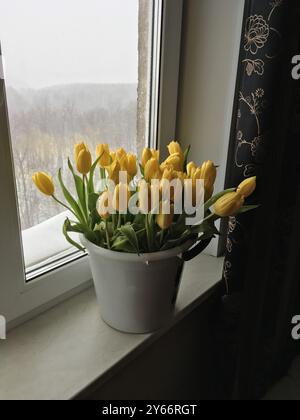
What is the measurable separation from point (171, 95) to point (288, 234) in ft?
1.56

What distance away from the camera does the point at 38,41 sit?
0.66m

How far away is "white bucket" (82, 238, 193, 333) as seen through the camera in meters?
0.66

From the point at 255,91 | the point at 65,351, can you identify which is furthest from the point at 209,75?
the point at 65,351

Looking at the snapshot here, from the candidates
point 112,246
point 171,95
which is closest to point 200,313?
point 112,246

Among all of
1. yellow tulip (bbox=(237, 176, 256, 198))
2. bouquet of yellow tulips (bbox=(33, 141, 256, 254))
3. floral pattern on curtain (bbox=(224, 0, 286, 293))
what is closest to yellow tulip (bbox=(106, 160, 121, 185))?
bouquet of yellow tulips (bbox=(33, 141, 256, 254))

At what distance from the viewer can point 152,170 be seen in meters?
0.62

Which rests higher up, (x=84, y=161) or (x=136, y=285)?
(x=84, y=161)

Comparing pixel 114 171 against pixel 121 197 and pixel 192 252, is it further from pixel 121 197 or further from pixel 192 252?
pixel 192 252

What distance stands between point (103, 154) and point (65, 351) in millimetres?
388

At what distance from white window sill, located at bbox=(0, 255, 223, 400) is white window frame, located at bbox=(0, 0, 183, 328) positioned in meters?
0.04

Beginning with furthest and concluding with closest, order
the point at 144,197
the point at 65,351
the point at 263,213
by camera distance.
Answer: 1. the point at 263,213
2. the point at 65,351
3. the point at 144,197

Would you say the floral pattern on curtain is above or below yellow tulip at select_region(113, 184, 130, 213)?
above

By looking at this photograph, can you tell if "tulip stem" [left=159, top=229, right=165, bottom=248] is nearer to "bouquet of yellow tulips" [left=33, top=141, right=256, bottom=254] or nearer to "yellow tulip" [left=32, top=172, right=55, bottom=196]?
"bouquet of yellow tulips" [left=33, top=141, right=256, bottom=254]

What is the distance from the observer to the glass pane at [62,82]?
2.13ft
